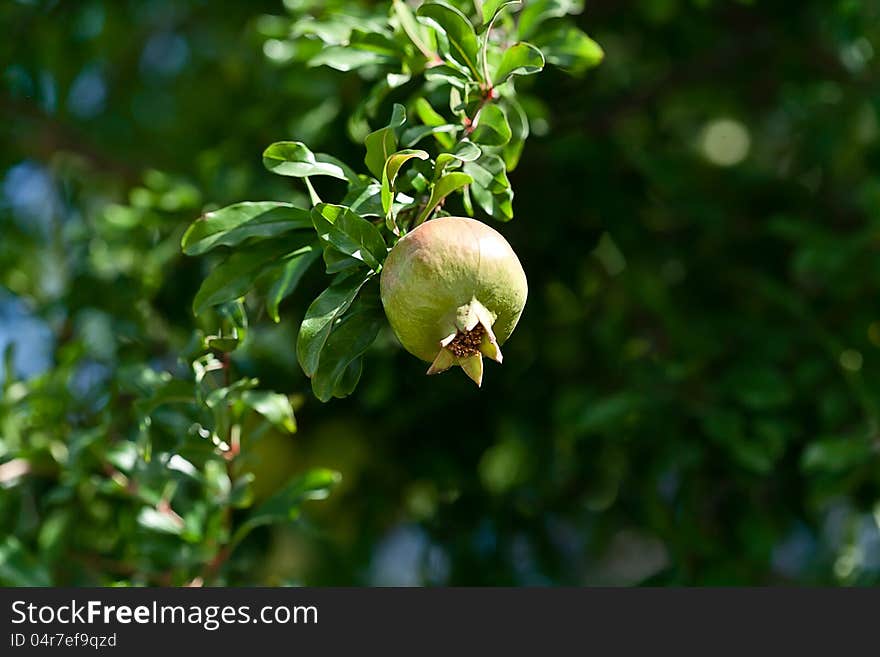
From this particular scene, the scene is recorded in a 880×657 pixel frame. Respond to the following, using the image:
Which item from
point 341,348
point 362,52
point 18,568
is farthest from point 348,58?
point 18,568

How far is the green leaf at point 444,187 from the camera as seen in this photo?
0.90 metres

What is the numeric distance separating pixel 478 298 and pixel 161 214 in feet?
3.42

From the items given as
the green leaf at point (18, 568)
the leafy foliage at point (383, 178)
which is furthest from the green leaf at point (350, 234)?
the green leaf at point (18, 568)

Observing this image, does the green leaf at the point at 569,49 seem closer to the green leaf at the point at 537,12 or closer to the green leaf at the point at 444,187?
the green leaf at the point at 537,12

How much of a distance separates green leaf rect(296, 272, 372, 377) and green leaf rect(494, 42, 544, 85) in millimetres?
294

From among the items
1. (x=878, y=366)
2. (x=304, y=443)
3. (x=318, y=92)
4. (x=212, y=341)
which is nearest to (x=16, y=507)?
(x=304, y=443)

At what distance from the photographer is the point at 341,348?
941 mm

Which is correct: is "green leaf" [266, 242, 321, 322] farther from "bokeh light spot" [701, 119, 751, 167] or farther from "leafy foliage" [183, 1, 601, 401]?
"bokeh light spot" [701, 119, 751, 167]

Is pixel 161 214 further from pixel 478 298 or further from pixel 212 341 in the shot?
pixel 478 298

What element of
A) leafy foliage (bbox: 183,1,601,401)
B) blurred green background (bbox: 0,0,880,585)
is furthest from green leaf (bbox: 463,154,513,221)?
blurred green background (bbox: 0,0,880,585)

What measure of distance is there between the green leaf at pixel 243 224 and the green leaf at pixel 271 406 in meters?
0.21

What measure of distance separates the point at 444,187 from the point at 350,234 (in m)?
0.09

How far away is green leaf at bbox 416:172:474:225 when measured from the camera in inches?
35.5

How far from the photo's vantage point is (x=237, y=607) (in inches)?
52.4
